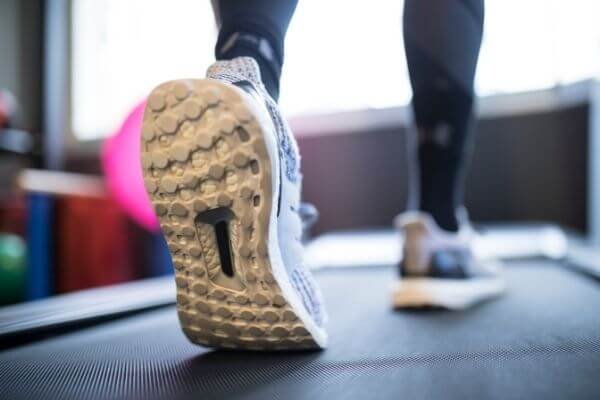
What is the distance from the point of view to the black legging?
747 mm

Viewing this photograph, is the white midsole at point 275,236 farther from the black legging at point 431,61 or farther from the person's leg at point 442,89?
the person's leg at point 442,89

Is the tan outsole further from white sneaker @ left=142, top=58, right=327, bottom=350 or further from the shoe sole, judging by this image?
the shoe sole

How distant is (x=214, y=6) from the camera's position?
0.86 metres

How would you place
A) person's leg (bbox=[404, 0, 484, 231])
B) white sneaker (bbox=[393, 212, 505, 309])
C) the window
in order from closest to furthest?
1. person's leg (bbox=[404, 0, 484, 231])
2. white sneaker (bbox=[393, 212, 505, 309])
3. the window

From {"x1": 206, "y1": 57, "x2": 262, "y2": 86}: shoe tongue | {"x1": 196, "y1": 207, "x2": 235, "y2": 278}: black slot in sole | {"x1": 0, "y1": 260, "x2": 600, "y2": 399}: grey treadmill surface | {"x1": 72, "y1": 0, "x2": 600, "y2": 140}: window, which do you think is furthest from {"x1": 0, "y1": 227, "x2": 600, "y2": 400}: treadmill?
{"x1": 72, "y1": 0, "x2": 600, "y2": 140}: window

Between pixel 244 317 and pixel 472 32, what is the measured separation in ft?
2.02

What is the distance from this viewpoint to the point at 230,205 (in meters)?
0.59

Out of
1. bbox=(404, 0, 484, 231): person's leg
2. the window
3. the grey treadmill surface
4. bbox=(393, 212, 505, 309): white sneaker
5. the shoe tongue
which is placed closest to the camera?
the grey treadmill surface

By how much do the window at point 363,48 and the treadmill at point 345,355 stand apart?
4.62ft

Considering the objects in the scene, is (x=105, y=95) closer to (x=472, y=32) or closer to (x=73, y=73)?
(x=73, y=73)

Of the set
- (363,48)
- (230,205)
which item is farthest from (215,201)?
(363,48)

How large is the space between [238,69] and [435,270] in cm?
59

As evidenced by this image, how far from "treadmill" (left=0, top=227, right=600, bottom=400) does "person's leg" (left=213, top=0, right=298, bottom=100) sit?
39cm

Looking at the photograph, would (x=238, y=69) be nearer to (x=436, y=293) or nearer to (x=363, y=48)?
(x=436, y=293)
